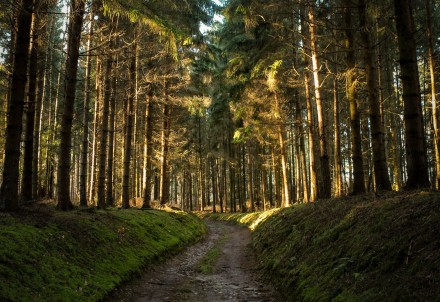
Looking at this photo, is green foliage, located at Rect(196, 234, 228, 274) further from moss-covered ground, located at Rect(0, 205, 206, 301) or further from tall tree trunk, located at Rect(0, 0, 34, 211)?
tall tree trunk, located at Rect(0, 0, 34, 211)

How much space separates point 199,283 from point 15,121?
5.91m

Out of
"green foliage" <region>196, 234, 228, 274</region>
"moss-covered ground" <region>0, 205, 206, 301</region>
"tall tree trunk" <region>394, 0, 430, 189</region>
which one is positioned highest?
"tall tree trunk" <region>394, 0, 430, 189</region>

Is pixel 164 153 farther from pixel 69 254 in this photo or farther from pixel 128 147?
pixel 69 254

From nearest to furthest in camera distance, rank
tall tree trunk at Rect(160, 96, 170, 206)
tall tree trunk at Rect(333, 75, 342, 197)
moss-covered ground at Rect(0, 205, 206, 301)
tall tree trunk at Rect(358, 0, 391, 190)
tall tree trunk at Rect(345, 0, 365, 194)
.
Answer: moss-covered ground at Rect(0, 205, 206, 301)
tall tree trunk at Rect(358, 0, 391, 190)
tall tree trunk at Rect(345, 0, 365, 194)
tall tree trunk at Rect(333, 75, 342, 197)
tall tree trunk at Rect(160, 96, 170, 206)

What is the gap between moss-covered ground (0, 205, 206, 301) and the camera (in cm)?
574

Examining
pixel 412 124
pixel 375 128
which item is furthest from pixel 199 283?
pixel 375 128

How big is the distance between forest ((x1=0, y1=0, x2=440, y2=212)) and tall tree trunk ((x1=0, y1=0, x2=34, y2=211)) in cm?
2

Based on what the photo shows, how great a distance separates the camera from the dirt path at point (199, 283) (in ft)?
25.9

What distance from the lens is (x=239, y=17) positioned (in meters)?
22.8

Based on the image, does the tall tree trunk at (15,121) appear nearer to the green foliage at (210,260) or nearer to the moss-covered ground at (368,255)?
the green foliage at (210,260)

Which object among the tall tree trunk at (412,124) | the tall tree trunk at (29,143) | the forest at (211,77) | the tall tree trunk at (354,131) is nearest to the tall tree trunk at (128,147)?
the forest at (211,77)

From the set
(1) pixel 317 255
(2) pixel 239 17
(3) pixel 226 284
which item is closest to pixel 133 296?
(3) pixel 226 284

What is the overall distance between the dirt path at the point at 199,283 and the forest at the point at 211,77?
11.7 feet

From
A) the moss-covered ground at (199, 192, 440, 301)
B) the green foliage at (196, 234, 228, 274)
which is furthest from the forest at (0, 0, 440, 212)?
the green foliage at (196, 234, 228, 274)
